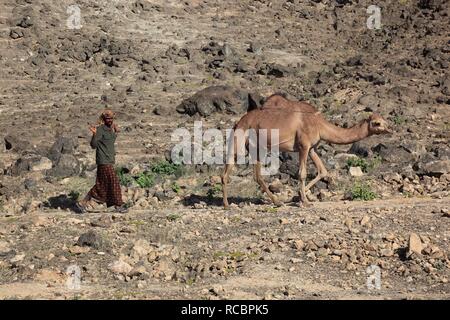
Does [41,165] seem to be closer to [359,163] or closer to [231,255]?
[359,163]

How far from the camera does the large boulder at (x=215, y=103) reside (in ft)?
65.2

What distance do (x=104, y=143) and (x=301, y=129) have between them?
2881mm

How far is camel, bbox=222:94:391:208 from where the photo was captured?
1223cm

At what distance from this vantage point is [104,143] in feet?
38.9

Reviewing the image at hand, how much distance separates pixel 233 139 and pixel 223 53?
12.2m

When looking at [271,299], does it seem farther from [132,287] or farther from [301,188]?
[301,188]

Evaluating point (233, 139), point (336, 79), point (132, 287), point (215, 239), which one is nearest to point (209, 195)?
point (233, 139)

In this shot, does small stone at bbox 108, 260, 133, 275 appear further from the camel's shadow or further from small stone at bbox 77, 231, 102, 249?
the camel's shadow

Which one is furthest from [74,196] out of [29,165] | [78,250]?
[78,250]

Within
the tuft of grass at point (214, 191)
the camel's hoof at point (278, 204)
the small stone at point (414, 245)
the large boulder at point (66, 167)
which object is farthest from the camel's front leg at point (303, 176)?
the large boulder at point (66, 167)

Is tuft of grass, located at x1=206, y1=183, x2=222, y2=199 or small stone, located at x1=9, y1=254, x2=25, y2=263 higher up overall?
tuft of grass, located at x1=206, y1=183, x2=222, y2=199

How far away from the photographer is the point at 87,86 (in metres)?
22.7

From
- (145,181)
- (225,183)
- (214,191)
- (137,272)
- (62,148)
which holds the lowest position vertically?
(137,272)

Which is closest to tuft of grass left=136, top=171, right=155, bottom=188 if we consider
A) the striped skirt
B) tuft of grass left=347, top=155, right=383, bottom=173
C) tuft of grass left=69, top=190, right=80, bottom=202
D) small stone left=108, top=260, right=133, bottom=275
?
tuft of grass left=69, top=190, right=80, bottom=202
